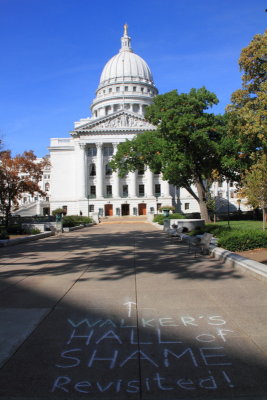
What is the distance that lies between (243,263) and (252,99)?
56.4 feet

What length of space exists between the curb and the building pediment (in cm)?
6518

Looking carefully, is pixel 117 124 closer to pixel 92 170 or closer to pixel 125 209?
pixel 92 170

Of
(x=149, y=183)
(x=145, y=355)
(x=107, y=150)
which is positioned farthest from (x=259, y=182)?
(x=107, y=150)

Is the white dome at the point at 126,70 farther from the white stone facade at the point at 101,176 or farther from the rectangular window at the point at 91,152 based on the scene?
the rectangular window at the point at 91,152

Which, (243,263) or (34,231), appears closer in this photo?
(243,263)

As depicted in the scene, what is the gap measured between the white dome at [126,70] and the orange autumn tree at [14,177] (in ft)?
196

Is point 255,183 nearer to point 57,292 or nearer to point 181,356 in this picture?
point 57,292

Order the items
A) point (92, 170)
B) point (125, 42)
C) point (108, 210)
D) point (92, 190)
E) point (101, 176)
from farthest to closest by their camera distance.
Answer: point (125, 42) < point (92, 170) < point (92, 190) < point (101, 176) < point (108, 210)

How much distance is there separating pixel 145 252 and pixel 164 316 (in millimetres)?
8609

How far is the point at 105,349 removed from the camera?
4418 mm

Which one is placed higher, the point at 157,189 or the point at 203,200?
the point at 157,189

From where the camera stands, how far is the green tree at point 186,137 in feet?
85.7

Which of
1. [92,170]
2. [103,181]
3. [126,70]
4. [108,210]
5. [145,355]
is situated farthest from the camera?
[126,70]

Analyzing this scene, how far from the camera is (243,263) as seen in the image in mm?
9570
